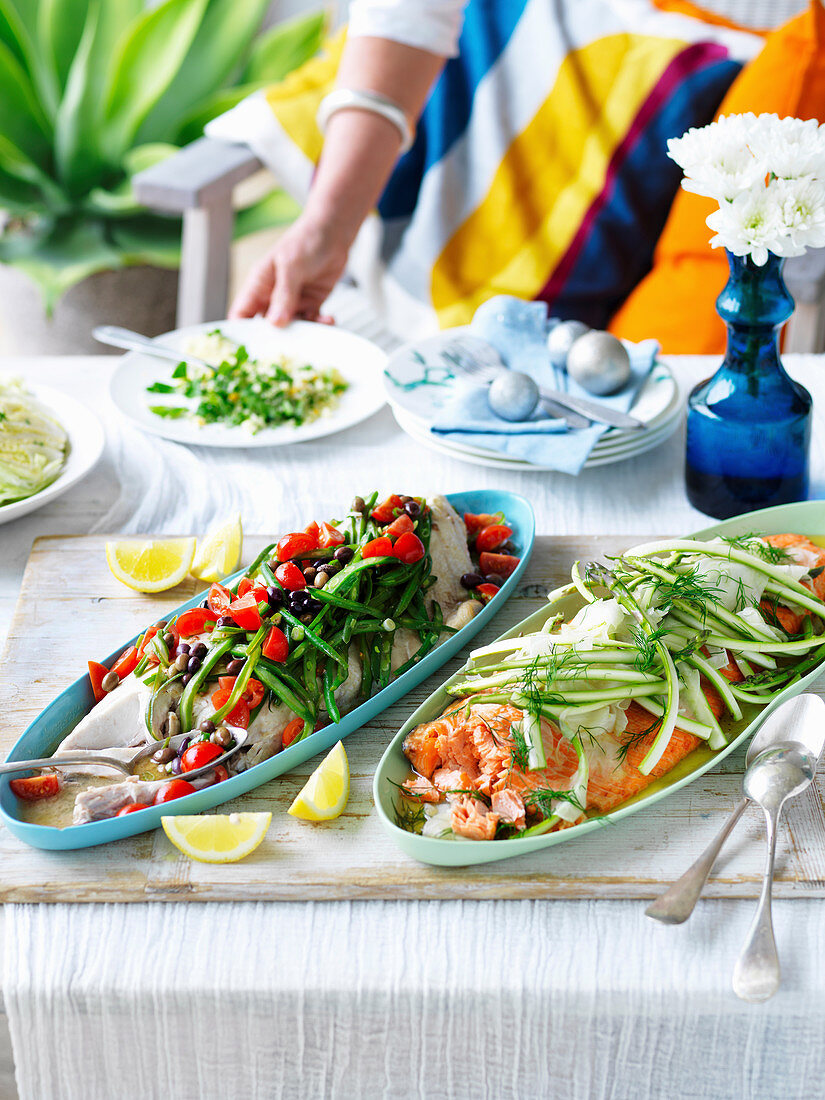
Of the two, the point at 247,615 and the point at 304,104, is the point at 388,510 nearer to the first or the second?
the point at 247,615

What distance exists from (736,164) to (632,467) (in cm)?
78

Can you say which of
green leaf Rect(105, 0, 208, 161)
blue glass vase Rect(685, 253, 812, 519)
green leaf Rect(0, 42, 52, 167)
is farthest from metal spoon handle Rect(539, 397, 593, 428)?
green leaf Rect(0, 42, 52, 167)

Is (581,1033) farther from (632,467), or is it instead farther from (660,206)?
(660,206)

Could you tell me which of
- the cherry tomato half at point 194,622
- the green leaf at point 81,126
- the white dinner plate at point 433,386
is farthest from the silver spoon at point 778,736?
the green leaf at point 81,126

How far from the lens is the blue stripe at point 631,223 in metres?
3.52

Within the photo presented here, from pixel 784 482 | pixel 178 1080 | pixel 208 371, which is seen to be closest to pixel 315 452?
pixel 208 371

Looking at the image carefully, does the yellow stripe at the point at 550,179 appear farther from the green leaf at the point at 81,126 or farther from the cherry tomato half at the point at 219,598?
the cherry tomato half at the point at 219,598

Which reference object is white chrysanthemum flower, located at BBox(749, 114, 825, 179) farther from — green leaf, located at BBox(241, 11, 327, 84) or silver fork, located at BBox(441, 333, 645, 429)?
green leaf, located at BBox(241, 11, 327, 84)

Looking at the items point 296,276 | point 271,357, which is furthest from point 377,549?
point 296,276

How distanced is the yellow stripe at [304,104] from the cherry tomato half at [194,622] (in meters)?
2.33

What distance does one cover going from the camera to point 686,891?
125cm

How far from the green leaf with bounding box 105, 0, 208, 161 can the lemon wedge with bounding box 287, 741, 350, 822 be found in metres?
3.99

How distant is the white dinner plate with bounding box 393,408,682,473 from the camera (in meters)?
2.17

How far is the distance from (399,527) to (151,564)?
0.48m
